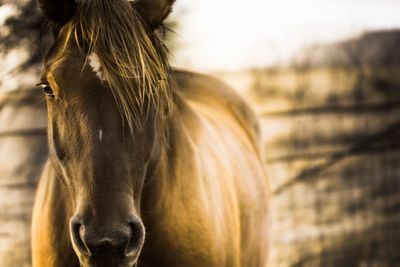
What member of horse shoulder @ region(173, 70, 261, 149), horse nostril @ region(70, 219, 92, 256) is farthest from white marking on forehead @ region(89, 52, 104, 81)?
horse shoulder @ region(173, 70, 261, 149)

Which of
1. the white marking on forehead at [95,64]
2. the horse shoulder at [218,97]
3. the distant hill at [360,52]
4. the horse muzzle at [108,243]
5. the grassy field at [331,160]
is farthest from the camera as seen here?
the distant hill at [360,52]

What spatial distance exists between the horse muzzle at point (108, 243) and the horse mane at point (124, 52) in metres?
0.27

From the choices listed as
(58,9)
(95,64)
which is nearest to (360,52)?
(58,9)

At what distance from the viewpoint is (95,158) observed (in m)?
1.80

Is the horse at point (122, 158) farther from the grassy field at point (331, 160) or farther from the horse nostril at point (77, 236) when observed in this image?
the grassy field at point (331, 160)

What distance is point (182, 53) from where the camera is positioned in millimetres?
4664

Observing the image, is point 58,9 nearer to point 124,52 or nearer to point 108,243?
point 124,52

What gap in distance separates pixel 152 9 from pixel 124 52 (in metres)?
0.24

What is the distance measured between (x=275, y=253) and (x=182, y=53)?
4.80 ft

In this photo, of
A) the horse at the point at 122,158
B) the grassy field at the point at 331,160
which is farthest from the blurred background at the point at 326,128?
the horse at the point at 122,158

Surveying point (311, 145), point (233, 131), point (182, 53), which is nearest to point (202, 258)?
point (233, 131)

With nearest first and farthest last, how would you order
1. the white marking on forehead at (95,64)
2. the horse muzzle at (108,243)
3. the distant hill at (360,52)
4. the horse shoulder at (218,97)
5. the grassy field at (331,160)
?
the horse muzzle at (108,243), the white marking on forehead at (95,64), the horse shoulder at (218,97), the grassy field at (331,160), the distant hill at (360,52)

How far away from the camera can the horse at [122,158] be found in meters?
1.79

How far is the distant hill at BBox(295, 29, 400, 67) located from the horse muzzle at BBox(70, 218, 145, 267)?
333 centimetres
